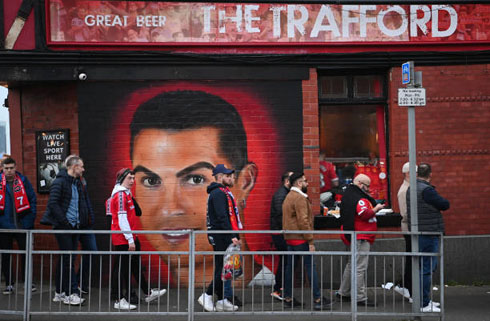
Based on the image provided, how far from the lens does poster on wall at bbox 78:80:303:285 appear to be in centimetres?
1014

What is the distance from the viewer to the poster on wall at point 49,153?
34.0 ft

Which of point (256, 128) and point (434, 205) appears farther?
point (256, 128)

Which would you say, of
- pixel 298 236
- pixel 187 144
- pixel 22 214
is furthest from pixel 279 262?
pixel 22 214

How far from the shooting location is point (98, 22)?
33.0 ft

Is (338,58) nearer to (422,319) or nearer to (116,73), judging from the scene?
(116,73)

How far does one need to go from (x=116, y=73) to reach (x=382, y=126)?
433 centimetres

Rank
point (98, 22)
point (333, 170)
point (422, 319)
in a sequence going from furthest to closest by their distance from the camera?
point (333, 170) < point (98, 22) < point (422, 319)

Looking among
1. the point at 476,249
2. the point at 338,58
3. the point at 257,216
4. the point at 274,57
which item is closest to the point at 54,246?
the point at 257,216

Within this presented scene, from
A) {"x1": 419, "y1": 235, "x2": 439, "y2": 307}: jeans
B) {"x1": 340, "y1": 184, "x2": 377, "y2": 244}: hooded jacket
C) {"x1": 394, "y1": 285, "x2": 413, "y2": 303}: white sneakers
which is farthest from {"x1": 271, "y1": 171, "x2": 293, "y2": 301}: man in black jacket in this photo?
{"x1": 419, "y1": 235, "x2": 439, "y2": 307}: jeans

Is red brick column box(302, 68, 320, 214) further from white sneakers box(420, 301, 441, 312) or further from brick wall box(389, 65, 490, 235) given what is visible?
white sneakers box(420, 301, 441, 312)

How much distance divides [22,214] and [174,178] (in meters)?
2.30

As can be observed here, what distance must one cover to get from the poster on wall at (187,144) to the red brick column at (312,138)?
0.10 m

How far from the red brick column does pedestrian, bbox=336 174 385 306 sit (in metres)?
1.52

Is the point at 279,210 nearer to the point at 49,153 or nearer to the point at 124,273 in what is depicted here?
the point at 124,273
